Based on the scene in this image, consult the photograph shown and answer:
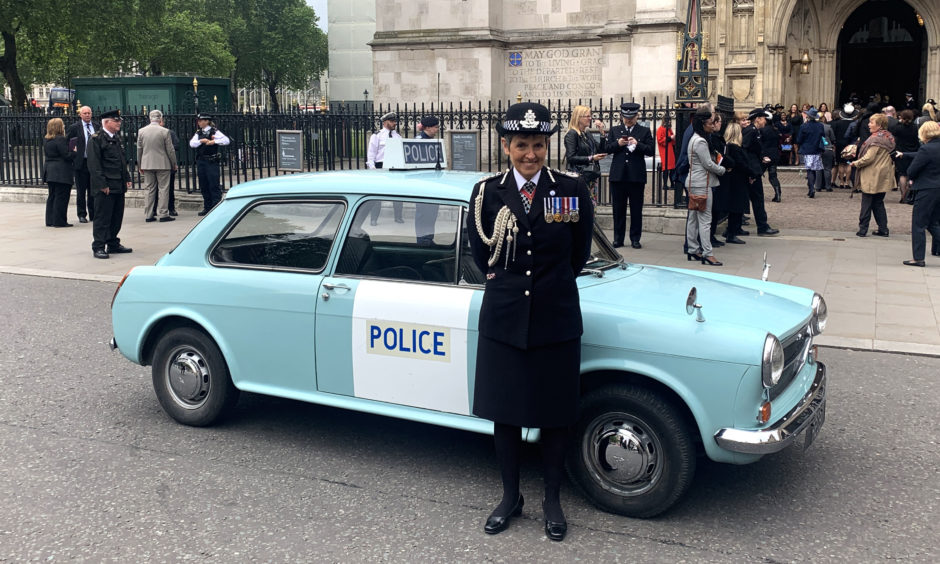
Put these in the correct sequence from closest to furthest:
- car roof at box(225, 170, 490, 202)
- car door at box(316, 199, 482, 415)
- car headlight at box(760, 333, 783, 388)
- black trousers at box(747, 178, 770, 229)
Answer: car headlight at box(760, 333, 783, 388)
car door at box(316, 199, 482, 415)
car roof at box(225, 170, 490, 202)
black trousers at box(747, 178, 770, 229)

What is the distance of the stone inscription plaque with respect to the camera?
20.7m

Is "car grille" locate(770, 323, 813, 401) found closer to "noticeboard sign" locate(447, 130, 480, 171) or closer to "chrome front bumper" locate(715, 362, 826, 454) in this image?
"chrome front bumper" locate(715, 362, 826, 454)

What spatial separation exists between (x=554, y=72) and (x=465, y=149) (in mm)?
6878

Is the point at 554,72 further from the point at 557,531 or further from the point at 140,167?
the point at 557,531

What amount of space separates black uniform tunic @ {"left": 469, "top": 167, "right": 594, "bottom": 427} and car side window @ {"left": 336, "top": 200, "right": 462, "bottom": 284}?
0.69 metres

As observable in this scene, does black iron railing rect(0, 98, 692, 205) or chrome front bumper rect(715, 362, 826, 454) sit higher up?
black iron railing rect(0, 98, 692, 205)

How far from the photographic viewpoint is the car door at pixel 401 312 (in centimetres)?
457

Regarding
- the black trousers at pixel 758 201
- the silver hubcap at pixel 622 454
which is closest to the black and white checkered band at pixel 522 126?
the silver hubcap at pixel 622 454

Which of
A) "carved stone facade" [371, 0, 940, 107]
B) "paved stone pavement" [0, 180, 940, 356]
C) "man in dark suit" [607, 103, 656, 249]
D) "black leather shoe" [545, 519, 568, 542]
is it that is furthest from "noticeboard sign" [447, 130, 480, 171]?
"black leather shoe" [545, 519, 568, 542]

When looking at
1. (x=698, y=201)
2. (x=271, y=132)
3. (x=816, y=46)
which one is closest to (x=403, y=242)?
(x=698, y=201)

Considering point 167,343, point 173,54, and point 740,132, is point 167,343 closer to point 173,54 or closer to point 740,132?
point 740,132

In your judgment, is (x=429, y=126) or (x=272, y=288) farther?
(x=429, y=126)

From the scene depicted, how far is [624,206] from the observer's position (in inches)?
506

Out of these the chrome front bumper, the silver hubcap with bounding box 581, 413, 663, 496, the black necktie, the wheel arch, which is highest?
the black necktie
